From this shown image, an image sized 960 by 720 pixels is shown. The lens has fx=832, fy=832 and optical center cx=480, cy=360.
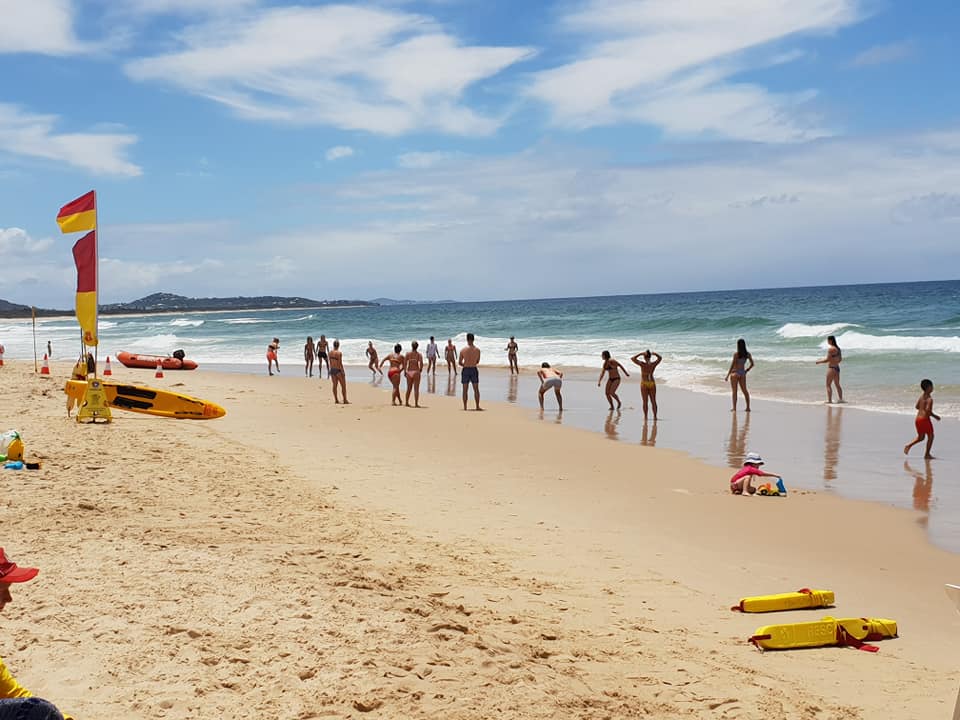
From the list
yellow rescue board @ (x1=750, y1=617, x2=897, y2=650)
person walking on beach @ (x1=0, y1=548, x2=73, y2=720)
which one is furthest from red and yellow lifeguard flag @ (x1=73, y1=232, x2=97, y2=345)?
yellow rescue board @ (x1=750, y1=617, x2=897, y2=650)

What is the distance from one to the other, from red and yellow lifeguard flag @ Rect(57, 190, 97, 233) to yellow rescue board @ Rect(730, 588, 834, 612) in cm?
942

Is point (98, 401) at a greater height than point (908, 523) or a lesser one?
Answer: greater

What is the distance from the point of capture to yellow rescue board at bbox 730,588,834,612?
17.4ft

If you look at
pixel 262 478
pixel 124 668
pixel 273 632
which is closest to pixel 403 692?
pixel 273 632

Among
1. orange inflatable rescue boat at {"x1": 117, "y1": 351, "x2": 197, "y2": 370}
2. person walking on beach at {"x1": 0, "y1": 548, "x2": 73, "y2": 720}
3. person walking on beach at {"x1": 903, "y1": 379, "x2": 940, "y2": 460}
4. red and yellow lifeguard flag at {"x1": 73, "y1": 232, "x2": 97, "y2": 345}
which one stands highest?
red and yellow lifeguard flag at {"x1": 73, "y1": 232, "x2": 97, "y2": 345}

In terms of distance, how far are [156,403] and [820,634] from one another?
34.9ft

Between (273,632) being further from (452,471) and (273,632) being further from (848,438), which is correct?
(848,438)

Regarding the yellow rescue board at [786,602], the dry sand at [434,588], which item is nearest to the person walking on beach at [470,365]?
the dry sand at [434,588]

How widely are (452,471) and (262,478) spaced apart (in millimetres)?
2431

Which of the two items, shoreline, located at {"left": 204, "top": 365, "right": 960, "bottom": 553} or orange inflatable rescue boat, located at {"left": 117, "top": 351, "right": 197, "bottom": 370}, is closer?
shoreline, located at {"left": 204, "top": 365, "right": 960, "bottom": 553}

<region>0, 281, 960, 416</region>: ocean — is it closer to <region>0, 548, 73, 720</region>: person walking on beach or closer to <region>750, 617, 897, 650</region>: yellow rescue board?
<region>750, 617, 897, 650</region>: yellow rescue board

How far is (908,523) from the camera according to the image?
311 inches

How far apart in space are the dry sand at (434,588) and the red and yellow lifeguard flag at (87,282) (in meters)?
1.42

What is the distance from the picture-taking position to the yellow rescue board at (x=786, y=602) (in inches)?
209
